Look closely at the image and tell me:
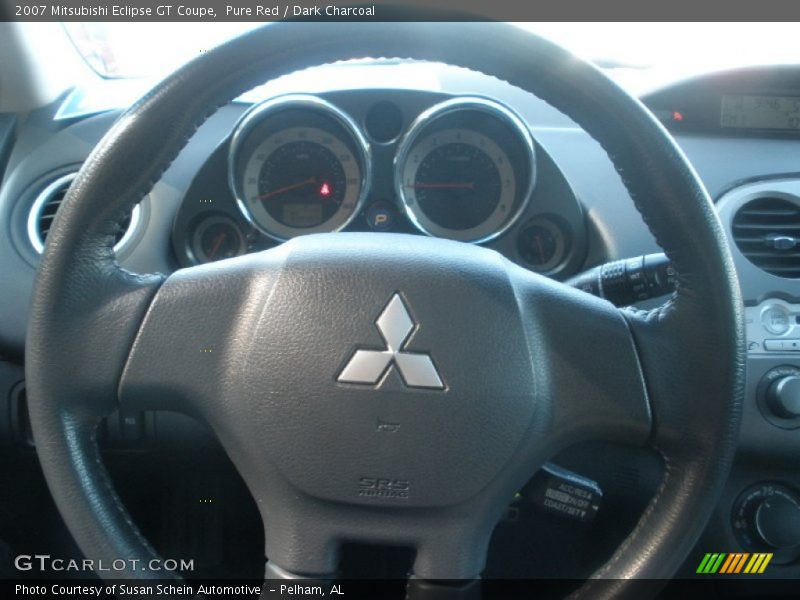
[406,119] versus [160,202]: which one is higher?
[406,119]

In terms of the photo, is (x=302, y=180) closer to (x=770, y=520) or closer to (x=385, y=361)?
A: (x=385, y=361)

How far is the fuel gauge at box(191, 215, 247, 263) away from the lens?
160 centimetres

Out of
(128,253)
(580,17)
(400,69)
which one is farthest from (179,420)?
(580,17)

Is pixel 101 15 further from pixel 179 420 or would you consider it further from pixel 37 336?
pixel 37 336

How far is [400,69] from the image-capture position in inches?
73.0

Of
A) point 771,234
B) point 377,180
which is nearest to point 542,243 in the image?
point 377,180

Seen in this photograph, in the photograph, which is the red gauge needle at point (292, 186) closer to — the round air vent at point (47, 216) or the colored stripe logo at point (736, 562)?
the round air vent at point (47, 216)

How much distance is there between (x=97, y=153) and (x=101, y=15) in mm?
1023

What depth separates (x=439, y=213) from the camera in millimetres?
1649

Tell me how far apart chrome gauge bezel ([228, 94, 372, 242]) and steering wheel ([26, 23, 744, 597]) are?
2.03ft

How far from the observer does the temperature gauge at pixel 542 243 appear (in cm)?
162

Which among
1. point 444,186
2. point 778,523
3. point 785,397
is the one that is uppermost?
point 444,186

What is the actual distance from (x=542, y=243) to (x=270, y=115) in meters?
0.54

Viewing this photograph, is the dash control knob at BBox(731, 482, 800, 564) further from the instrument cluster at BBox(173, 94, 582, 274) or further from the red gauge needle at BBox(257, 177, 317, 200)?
the red gauge needle at BBox(257, 177, 317, 200)
